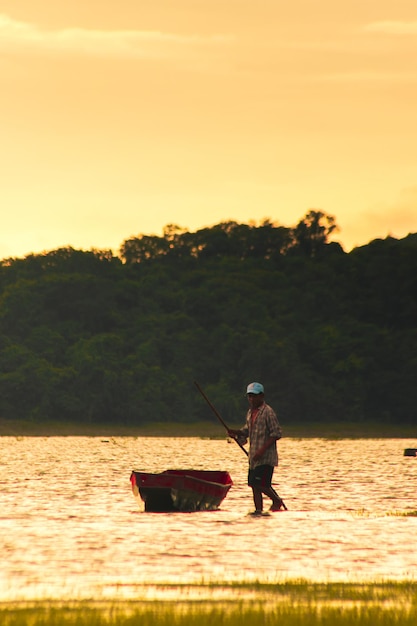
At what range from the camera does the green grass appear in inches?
409

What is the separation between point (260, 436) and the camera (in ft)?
71.8

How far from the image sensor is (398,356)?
429 ft

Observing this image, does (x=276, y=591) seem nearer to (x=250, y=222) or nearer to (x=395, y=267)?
(x=395, y=267)

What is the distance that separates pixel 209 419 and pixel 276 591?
108m

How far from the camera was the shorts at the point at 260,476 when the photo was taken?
72.7ft

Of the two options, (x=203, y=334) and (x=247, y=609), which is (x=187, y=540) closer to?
(x=247, y=609)

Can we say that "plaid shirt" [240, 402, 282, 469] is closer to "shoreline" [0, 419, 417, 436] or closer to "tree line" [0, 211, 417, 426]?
"shoreline" [0, 419, 417, 436]

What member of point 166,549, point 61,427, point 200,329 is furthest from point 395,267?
point 166,549

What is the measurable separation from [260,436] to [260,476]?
31.9 inches

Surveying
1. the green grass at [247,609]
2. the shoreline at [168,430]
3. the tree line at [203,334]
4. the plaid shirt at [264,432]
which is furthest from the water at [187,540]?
the tree line at [203,334]

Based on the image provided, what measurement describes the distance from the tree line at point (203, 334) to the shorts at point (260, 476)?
95.4 metres

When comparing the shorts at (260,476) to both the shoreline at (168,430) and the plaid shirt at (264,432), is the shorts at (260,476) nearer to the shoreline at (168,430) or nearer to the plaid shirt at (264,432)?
the plaid shirt at (264,432)

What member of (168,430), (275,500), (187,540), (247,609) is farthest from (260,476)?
(168,430)

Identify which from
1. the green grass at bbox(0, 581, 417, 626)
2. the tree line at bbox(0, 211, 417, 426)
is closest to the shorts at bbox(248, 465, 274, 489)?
the green grass at bbox(0, 581, 417, 626)
